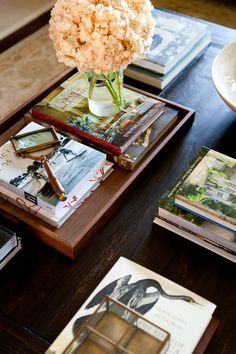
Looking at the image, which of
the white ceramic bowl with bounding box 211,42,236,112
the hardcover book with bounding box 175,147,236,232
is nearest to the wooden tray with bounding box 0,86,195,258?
the hardcover book with bounding box 175,147,236,232

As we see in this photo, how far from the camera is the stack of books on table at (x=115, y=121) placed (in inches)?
40.9

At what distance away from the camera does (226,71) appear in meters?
1.19

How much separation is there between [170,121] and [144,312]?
517 millimetres

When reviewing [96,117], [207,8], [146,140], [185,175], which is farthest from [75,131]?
[207,8]

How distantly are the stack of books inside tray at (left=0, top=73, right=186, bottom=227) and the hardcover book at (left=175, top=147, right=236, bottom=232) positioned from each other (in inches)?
6.0

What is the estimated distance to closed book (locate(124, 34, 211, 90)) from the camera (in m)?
1.27

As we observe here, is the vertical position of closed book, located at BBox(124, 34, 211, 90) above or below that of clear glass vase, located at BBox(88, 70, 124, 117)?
above

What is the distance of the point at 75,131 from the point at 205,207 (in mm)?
360

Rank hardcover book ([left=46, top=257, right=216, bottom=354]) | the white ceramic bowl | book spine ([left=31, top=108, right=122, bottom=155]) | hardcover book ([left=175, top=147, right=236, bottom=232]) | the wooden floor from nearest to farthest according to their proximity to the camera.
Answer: hardcover book ([left=46, top=257, right=216, bottom=354]), hardcover book ([left=175, top=147, right=236, bottom=232]), book spine ([left=31, top=108, right=122, bottom=155]), the white ceramic bowl, the wooden floor

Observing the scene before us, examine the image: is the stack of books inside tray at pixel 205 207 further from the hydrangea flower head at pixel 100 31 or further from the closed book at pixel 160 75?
the closed book at pixel 160 75

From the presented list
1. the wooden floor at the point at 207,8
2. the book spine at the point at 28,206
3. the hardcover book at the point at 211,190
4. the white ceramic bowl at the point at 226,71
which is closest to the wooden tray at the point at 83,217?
the book spine at the point at 28,206

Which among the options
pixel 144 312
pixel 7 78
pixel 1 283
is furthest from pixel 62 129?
pixel 7 78

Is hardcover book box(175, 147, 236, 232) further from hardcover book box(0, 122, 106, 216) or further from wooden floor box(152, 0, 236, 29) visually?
wooden floor box(152, 0, 236, 29)

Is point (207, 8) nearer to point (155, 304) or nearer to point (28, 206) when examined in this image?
point (28, 206)
